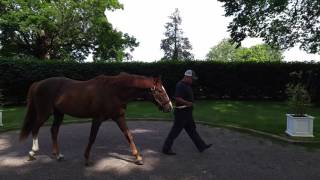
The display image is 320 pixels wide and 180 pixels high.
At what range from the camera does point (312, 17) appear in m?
27.2

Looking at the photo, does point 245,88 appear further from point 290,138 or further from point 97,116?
point 97,116

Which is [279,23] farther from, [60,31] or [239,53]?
[239,53]

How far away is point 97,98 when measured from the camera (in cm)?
841

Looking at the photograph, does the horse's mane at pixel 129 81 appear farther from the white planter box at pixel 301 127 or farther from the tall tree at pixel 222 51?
the tall tree at pixel 222 51

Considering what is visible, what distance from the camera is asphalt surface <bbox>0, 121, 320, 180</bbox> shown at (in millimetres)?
7590

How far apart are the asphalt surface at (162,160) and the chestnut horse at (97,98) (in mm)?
408

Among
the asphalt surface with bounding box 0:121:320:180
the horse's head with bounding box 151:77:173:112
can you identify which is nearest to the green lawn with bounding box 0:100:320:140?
the asphalt surface with bounding box 0:121:320:180

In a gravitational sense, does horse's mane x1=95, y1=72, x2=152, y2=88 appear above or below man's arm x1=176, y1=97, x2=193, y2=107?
above

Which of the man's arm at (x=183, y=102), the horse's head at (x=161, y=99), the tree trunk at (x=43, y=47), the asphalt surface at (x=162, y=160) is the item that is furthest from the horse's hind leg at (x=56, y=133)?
the tree trunk at (x=43, y=47)

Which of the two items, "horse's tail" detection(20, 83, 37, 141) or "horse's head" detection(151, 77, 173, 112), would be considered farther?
"horse's tail" detection(20, 83, 37, 141)

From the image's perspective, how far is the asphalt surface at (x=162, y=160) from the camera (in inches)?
299

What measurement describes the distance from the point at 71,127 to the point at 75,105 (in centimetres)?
527

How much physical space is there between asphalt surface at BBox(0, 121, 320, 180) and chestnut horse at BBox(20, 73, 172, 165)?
1.34 ft

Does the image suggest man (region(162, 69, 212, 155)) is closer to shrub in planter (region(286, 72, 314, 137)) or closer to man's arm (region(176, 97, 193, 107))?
man's arm (region(176, 97, 193, 107))
